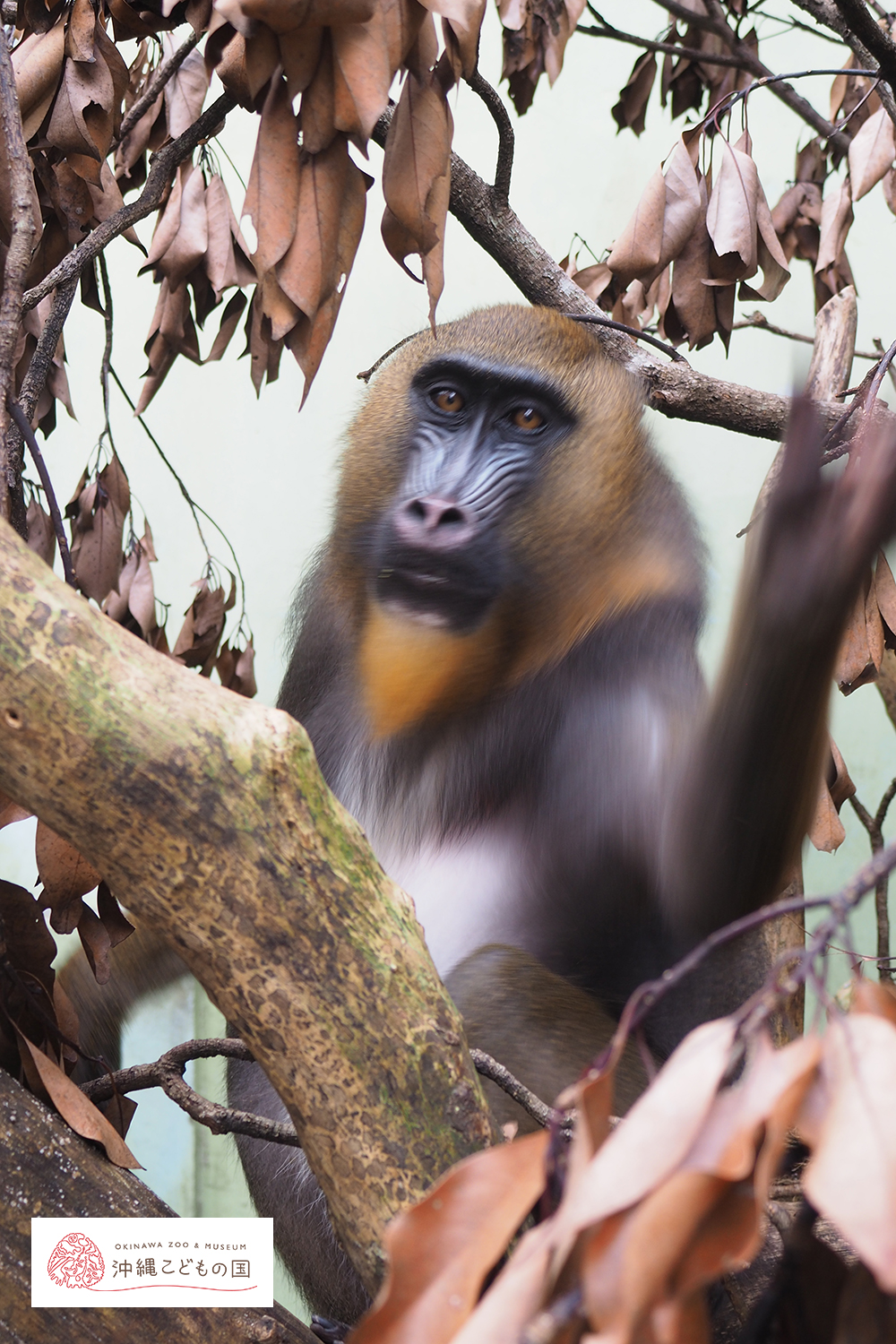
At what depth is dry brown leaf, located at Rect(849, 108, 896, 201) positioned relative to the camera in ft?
6.40

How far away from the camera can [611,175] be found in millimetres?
3746

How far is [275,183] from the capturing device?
44.0 inches

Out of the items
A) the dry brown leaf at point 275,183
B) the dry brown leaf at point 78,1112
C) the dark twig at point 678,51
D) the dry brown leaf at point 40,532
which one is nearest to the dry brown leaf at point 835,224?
the dark twig at point 678,51

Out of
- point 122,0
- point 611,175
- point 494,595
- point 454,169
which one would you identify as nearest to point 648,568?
point 494,595

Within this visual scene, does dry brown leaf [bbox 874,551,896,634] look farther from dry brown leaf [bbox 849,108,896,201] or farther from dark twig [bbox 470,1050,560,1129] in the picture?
dark twig [bbox 470,1050,560,1129]

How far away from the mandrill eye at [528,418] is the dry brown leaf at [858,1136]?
1330 mm

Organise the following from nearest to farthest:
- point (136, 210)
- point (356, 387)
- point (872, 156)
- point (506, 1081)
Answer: point (506, 1081)
point (136, 210)
point (872, 156)
point (356, 387)

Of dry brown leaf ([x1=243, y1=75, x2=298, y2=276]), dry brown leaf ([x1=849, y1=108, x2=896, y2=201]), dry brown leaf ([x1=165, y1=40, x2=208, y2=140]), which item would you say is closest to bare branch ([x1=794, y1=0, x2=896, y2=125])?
dry brown leaf ([x1=849, y1=108, x2=896, y2=201])

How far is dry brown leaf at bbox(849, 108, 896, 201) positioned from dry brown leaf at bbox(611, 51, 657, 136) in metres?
0.92

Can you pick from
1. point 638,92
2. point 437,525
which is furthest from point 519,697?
point 638,92

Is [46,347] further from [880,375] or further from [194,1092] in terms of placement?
[880,375]

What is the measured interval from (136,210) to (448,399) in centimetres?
54

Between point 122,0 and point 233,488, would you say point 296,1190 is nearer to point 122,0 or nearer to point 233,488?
point 122,0

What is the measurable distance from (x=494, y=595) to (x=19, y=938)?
2.32 feet
